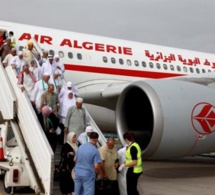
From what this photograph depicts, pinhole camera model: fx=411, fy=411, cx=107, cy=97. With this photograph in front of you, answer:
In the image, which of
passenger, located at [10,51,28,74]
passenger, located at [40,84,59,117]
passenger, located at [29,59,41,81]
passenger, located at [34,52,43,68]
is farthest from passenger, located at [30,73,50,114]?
passenger, located at [34,52,43,68]

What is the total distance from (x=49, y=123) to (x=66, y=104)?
659 mm

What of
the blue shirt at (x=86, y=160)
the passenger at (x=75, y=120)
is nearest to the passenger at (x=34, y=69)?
the passenger at (x=75, y=120)

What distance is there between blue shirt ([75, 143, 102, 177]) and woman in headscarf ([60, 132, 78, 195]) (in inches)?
26.3

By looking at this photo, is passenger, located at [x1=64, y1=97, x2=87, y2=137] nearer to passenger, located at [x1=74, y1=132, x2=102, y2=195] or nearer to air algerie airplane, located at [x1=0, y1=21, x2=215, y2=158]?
passenger, located at [x1=74, y1=132, x2=102, y2=195]

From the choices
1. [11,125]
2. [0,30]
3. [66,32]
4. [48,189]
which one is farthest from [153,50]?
[48,189]

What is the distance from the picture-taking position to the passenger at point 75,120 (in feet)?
22.0

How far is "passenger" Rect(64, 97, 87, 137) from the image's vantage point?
22.0 feet

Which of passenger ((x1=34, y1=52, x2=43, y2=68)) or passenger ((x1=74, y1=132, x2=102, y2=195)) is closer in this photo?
passenger ((x1=74, y1=132, x2=102, y2=195))

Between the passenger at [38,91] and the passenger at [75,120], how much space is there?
621 millimetres

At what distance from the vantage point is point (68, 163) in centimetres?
600

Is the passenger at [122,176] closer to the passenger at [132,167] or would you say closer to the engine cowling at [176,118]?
the passenger at [132,167]

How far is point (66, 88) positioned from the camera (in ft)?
24.9

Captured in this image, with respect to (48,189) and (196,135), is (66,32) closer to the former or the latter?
(196,135)

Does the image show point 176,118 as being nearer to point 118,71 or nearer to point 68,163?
point 68,163
